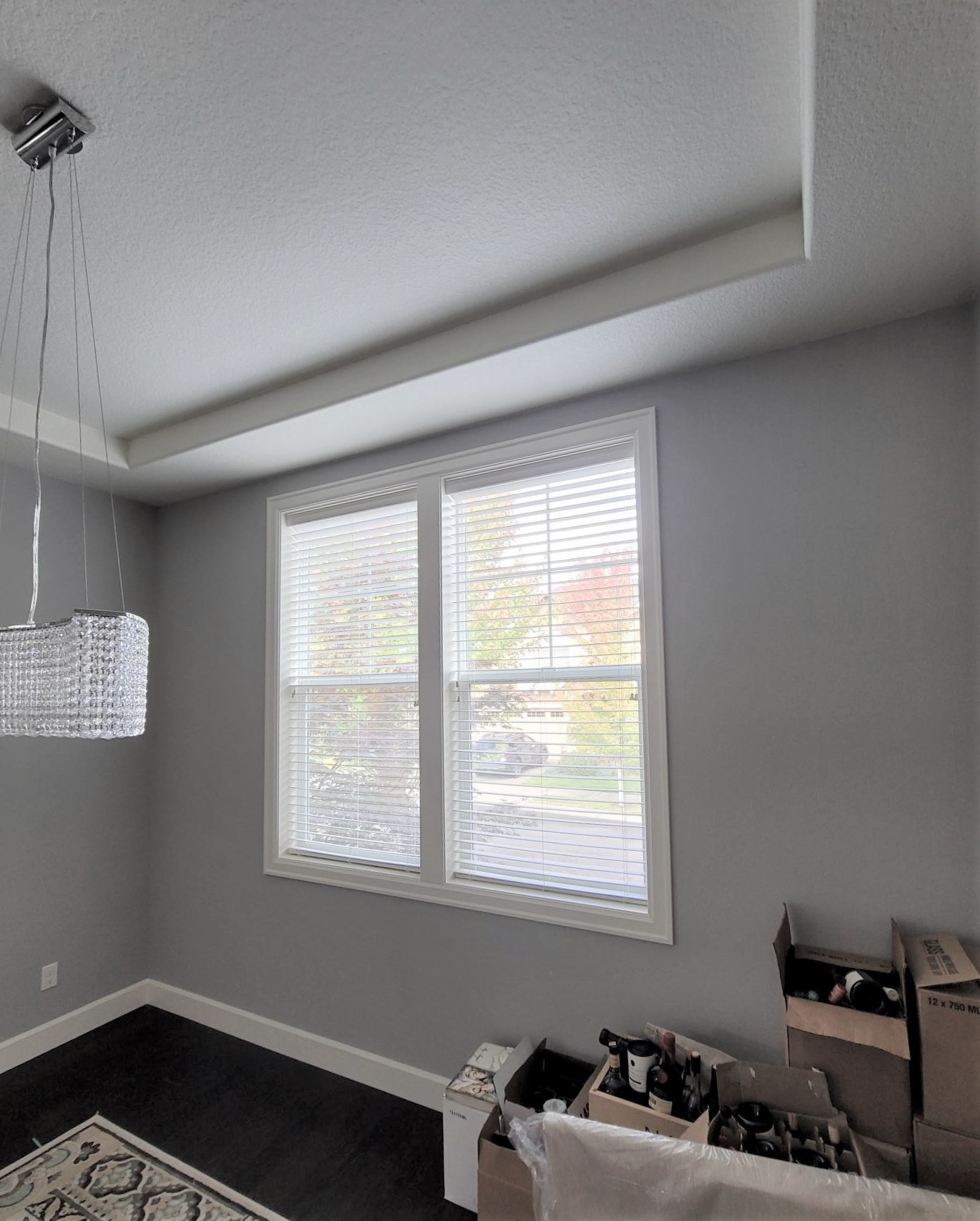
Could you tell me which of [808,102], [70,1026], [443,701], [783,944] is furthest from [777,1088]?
[70,1026]

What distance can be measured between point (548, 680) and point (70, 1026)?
2768 millimetres

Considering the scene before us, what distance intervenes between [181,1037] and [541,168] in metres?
3.67

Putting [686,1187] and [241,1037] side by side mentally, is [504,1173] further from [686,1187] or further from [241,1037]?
[241,1037]

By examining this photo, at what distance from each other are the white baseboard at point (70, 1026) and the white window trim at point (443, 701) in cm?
111

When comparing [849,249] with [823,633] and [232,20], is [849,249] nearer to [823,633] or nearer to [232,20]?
[823,633]

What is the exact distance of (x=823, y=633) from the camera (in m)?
1.93

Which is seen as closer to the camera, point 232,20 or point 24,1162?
point 232,20

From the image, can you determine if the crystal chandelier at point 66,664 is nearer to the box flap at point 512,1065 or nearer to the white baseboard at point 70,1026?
the box flap at point 512,1065

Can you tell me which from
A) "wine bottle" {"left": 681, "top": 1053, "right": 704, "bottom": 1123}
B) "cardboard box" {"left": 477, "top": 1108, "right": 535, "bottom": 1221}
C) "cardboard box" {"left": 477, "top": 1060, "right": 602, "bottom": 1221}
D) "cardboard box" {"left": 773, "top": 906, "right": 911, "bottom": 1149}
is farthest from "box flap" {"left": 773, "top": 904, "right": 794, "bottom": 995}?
"cardboard box" {"left": 477, "top": 1108, "right": 535, "bottom": 1221}

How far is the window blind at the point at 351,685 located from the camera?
8.94 feet

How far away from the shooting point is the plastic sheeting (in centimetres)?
127

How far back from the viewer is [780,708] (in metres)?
1.98

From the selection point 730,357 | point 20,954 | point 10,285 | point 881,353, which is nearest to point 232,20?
point 10,285

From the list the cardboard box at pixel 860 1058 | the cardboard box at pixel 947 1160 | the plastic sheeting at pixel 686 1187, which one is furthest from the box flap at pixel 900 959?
the plastic sheeting at pixel 686 1187
